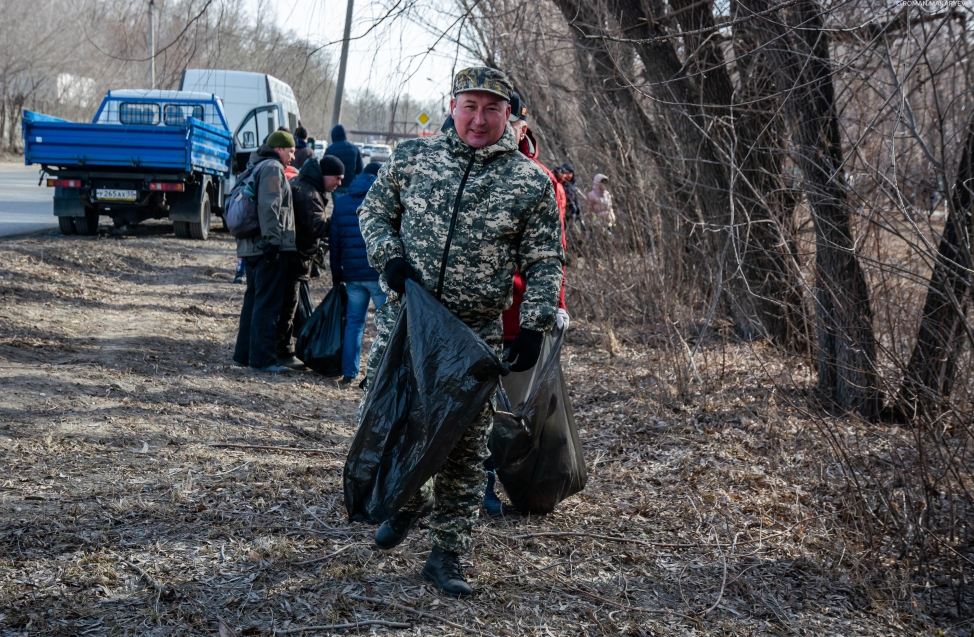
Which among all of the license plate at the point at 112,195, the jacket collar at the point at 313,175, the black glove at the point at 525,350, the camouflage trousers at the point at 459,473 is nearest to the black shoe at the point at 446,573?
the camouflage trousers at the point at 459,473

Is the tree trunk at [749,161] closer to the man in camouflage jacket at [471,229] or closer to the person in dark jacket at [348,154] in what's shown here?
the person in dark jacket at [348,154]

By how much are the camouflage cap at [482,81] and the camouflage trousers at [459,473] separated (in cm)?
85

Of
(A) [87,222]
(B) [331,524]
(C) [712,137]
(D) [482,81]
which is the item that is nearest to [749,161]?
(C) [712,137]

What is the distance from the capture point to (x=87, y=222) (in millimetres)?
13461

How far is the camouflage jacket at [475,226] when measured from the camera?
3.31 meters

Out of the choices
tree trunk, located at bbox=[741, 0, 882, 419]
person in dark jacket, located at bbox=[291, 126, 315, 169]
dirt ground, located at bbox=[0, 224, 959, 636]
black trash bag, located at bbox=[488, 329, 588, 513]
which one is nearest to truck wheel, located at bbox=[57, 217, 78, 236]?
person in dark jacket, located at bbox=[291, 126, 315, 169]

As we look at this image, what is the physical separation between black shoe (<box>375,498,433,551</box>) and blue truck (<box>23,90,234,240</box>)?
10.3 metres

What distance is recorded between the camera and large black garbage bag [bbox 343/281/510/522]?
3180mm

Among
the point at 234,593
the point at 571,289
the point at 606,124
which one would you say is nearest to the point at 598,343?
the point at 571,289

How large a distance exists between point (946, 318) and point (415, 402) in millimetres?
3906

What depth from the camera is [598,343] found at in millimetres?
9500

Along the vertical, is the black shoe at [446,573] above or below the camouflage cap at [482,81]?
below

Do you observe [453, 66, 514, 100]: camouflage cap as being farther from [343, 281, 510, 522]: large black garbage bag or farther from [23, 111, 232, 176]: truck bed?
[23, 111, 232, 176]: truck bed

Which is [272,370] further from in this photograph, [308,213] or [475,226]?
[475,226]
